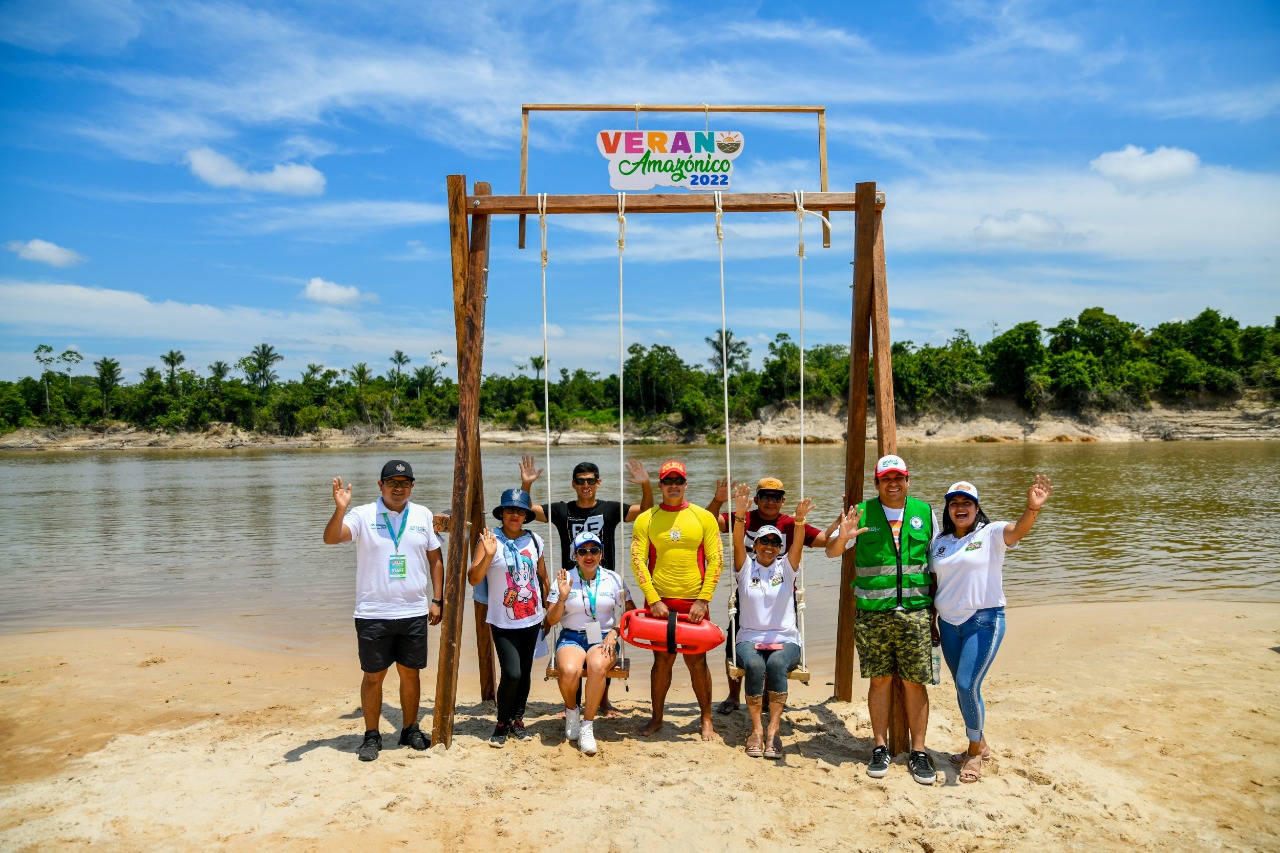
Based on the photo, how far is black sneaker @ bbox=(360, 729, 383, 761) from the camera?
4.66 meters

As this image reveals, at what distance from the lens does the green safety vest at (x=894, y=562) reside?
4504 millimetres

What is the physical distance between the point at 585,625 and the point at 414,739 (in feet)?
4.11

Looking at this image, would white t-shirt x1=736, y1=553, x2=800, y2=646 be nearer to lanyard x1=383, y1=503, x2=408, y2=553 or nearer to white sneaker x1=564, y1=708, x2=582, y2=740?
white sneaker x1=564, y1=708, x2=582, y2=740

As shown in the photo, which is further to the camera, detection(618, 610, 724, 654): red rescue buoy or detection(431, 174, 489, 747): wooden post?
detection(431, 174, 489, 747): wooden post

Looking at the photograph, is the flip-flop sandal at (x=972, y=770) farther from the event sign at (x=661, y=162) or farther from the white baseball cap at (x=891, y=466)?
the event sign at (x=661, y=162)

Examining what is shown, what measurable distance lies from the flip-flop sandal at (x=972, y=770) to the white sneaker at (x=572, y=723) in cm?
228

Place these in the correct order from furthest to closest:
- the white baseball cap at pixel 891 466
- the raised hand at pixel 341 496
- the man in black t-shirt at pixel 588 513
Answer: the man in black t-shirt at pixel 588 513, the white baseball cap at pixel 891 466, the raised hand at pixel 341 496

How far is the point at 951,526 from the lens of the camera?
181 inches

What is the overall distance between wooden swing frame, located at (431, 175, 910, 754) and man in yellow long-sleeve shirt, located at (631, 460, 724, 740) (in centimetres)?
110

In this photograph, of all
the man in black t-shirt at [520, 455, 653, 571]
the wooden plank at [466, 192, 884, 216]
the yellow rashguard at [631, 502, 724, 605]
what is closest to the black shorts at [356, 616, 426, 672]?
the man in black t-shirt at [520, 455, 653, 571]

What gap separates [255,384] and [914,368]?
7242cm

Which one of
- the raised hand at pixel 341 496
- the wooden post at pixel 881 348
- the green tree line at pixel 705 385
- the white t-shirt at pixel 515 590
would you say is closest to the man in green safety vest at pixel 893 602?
the wooden post at pixel 881 348

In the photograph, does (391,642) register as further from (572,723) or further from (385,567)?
(572,723)

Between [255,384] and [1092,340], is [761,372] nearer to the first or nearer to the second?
[1092,340]
